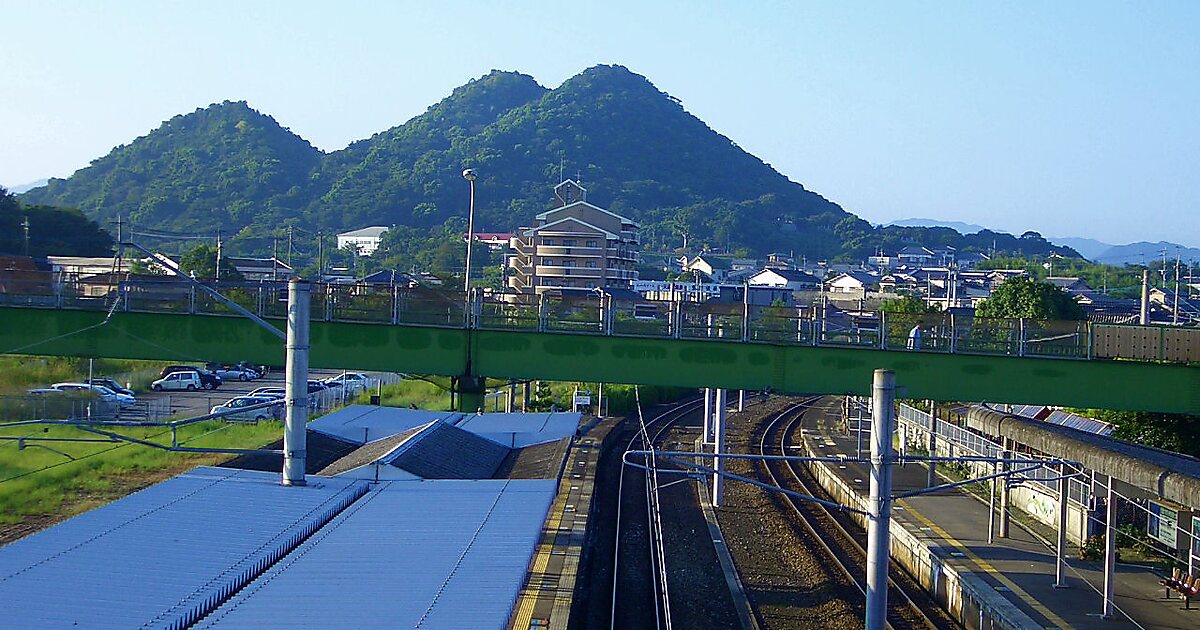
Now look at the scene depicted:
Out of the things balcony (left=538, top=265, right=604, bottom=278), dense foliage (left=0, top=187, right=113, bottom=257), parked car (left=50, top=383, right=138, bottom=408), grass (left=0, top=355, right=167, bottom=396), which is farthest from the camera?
balcony (left=538, top=265, right=604, bottom=278)

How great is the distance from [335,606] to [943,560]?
31.0 ft

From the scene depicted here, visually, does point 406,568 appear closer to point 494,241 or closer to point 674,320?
point 674,320

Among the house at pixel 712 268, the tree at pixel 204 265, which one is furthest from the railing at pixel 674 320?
the house at pixel 712 268

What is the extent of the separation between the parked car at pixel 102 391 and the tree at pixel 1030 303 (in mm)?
24139

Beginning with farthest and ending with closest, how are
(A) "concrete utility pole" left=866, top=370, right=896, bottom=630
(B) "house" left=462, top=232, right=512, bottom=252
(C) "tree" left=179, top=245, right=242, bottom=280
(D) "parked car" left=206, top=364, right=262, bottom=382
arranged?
1. (B) "house" left=462, top=232, right=512, bottom=252
2. (C) "tree" left=179, top=245, right=242, bottom=280
3. (D) "parked car" left=206, top=364, right=262, bottom=382
4. (A) "concrete utility pole" left=866, top=370, right=896, bottom=630

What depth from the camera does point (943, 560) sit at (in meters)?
14.3

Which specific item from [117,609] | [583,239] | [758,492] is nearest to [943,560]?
[758,492]

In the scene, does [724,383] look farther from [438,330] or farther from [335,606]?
[335,606]

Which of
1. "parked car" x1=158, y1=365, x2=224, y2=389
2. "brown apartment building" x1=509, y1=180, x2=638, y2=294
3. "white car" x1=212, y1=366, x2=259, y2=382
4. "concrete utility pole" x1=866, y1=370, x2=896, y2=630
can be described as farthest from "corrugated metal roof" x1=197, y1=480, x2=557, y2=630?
"brown apartment building" x1=509, y1=180, x2=638, y2=294

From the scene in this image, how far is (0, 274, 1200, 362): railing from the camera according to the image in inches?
570

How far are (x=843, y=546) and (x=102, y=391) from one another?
788 inches

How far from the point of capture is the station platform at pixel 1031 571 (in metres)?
11.9

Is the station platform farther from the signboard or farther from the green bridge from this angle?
the green bridge

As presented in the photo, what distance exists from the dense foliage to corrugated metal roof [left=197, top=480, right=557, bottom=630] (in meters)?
40.2
